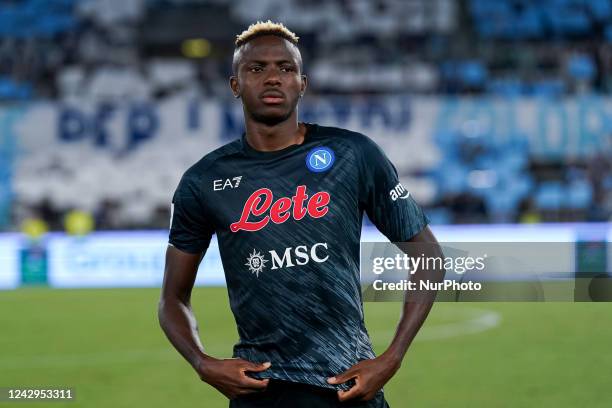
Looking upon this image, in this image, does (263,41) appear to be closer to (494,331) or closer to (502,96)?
(494,331)

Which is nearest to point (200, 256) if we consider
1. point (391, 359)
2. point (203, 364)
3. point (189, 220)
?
point (189, 220)

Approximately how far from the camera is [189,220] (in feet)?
9.83

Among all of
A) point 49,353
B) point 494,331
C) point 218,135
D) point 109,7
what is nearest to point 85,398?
point 49,353

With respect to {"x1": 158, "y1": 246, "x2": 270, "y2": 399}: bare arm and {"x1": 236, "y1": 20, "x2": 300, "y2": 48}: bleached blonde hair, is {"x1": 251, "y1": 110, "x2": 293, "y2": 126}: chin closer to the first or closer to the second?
{"x1": 236, "y1": 20, "x2": 300, "y2": 48}: bleached blonde hair

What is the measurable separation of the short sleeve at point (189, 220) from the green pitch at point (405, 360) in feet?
15.2

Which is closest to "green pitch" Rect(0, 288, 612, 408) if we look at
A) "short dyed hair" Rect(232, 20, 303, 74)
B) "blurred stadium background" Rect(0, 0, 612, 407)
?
"blurred stadium background" Rect(0, 0, 612, 407)

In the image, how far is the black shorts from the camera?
2785 millimetres

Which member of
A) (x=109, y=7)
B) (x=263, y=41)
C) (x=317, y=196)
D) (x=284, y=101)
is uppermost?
(x=109, y=7)

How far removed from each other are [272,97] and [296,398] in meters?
0.89

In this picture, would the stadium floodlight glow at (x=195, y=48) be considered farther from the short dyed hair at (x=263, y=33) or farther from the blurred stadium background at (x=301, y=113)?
the short dyed hair at (x=263, y=33)

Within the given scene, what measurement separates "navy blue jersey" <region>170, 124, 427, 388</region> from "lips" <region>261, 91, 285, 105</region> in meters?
0.17

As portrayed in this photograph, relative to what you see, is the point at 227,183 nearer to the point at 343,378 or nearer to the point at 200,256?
the point at 200,256

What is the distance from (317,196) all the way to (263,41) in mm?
490

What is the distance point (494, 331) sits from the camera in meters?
11.3
